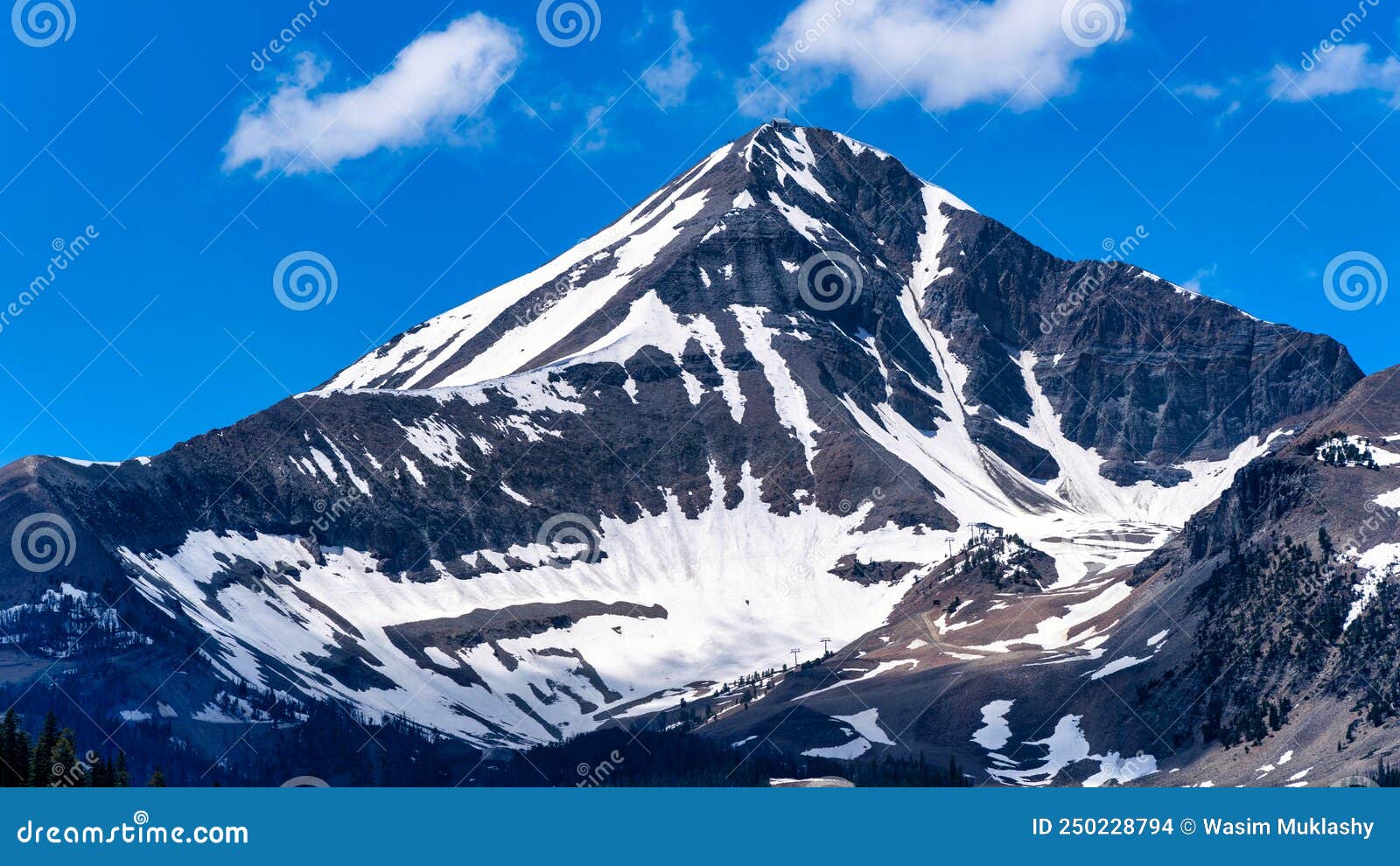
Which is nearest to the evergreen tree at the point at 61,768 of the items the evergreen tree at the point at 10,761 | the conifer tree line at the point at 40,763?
the conifer tree line at the point at 40,763

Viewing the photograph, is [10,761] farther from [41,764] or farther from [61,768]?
[61,768]

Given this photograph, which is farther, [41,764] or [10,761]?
[41,764]

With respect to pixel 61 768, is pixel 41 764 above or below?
above

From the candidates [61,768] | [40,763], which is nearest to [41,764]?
[40,763]

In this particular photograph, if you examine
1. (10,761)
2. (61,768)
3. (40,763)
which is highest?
(40,763)

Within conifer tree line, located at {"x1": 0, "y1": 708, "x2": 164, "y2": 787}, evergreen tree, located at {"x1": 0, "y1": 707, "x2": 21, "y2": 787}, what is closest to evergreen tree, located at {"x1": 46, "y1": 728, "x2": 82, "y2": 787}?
conifer tree line, located at {"x1": 0, "y1": 708, "x2": 164, "y2": 787}

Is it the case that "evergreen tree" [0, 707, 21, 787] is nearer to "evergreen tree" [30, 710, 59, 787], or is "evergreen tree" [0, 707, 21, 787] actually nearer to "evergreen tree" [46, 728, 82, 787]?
"evergreen tree" [30, 710, 59, 787]

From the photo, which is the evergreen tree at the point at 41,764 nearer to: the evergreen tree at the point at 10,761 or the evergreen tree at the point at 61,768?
the evergreen tree at the point at 61,768

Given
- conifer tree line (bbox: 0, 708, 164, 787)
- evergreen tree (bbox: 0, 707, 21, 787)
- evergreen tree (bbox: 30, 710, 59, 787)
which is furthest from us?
evergreen tree (bbox: 30, 710, 59, 787)

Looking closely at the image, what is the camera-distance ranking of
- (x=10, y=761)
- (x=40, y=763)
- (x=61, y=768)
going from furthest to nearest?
(x=40, y=763)
(x=61, y=768)
(x=10, y=761)

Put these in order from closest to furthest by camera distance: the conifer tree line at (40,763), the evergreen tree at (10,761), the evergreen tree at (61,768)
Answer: the evergreen tree at (10,761), the conifer tree line at (40,763), the evergreen tree at (61,768)

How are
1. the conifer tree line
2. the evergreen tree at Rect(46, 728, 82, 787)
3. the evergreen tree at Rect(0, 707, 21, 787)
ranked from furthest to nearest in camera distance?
the evergreen tree at Rect(46, 728, 82, 787) → the conifer tree line → the evergreen tree at Rect(0, 707, 21, 787)

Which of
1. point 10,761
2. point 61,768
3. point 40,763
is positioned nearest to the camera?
point 10,761
